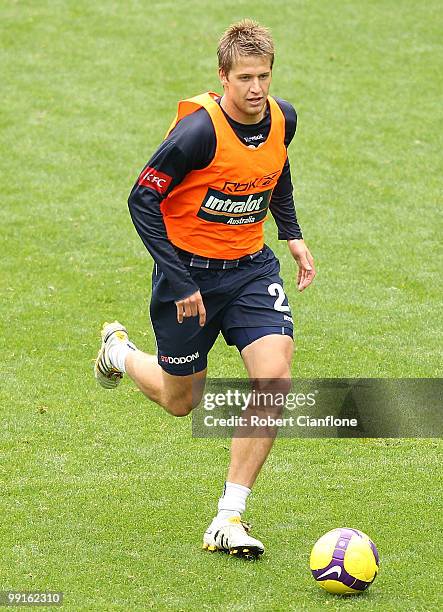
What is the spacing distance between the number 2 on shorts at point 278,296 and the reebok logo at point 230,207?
1.24 feet

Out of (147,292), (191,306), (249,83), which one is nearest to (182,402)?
(191,306)

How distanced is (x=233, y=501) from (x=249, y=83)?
2.15 meters

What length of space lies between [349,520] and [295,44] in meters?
10.5

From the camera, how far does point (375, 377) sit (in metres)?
8.57

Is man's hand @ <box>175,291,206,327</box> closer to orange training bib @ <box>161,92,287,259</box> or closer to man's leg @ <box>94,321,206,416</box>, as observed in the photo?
orange training bib @ <box>161,92,287,259</box>

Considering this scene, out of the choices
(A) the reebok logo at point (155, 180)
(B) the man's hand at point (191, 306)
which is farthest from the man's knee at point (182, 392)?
(A) the reebok logo at point (155, 180)

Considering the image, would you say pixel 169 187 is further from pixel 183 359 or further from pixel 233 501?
pixel 233 501

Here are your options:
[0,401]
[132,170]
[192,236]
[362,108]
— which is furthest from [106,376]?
[362,108]

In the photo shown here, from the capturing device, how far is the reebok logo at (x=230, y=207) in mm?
6258

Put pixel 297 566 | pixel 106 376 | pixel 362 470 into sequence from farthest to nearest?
pixel 106 376 < pixel 362 470 < pixel 297 566

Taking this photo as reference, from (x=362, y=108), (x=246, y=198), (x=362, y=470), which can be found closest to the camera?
(x=246, y=198)

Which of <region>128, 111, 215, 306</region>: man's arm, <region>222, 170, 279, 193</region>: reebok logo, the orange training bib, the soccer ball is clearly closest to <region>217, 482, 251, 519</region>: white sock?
the soccer ball

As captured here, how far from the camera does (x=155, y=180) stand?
605 centimetres

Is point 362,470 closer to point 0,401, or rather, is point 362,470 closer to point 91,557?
point 91,557
